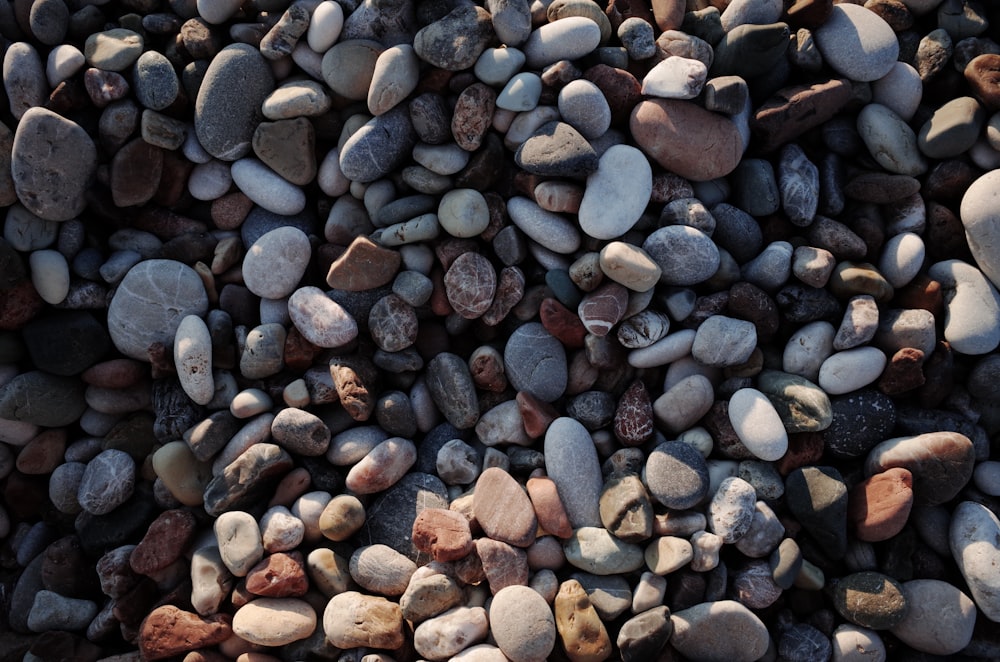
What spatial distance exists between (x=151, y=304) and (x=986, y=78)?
2806mm

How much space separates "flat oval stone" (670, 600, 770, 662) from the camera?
2006mm

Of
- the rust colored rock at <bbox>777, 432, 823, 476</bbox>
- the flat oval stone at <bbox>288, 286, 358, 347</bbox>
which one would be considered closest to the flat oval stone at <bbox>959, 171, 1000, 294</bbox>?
the rust colored rock at <bbox>777, 432, 823, 476</bbox>

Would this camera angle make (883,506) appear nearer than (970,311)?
Yes

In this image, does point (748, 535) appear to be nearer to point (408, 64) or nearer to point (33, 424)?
point (408, 64)

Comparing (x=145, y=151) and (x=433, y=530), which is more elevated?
(x=145, y=151)

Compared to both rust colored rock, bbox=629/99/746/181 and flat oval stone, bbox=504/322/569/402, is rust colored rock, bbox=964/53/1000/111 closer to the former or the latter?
rust colored rock, bbox=629/99/746/181

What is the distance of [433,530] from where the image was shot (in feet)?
6.82

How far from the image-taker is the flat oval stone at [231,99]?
2.34m

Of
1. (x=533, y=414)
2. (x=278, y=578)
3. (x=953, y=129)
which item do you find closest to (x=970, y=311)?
(x=953, y=129)

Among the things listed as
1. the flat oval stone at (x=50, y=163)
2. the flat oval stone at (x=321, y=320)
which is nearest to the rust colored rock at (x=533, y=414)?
the flat oval stone at (x=321, y=320)

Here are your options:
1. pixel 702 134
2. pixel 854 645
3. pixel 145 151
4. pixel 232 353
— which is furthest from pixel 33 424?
pixel 854 645

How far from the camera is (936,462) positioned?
2.10 meters

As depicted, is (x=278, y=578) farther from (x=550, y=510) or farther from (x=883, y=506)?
(x=883, y=506)

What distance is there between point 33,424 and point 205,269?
2.57 ft
